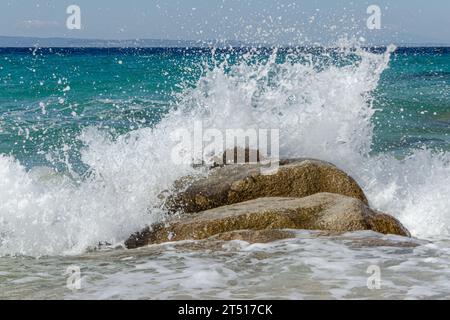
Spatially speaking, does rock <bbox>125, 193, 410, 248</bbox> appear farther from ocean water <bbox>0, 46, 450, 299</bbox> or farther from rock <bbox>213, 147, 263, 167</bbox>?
rock <bbox>213, 147, 263, 167</bbox>

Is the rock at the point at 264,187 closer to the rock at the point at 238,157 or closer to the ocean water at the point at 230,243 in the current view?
the ocean water at the point at 230,243

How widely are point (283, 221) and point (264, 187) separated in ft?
Answer: 2.80

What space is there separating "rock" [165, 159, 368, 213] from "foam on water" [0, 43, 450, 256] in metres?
0.30

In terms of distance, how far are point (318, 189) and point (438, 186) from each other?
1.97 meters

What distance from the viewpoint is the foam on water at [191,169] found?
607cm

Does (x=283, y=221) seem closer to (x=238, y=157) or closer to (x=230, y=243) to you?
(x=230, y=243)

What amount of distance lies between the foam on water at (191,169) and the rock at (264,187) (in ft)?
0.99

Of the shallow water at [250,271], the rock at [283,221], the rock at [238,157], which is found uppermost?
the rock at [238,157]

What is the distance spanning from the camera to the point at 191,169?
693 centimetres

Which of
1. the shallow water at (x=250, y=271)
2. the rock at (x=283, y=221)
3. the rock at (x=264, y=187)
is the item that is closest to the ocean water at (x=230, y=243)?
the shallow water at (x=250, y=271)

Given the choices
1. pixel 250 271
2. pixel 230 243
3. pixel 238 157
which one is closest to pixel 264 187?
pixel 238 157

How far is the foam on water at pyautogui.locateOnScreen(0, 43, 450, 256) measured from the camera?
607 cm

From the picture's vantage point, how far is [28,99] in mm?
19078
